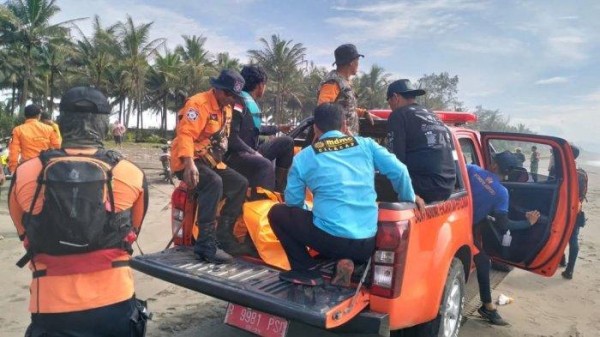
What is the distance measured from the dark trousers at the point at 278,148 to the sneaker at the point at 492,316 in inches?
96.2

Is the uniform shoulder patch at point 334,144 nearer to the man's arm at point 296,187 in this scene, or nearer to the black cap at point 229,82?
the man's arm at point 296,187

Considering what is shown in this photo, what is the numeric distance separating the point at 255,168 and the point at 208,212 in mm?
759

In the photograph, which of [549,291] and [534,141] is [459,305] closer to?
[534,141]

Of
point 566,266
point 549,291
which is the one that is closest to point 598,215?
point 566,266

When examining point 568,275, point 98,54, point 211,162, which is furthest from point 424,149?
point 98,54

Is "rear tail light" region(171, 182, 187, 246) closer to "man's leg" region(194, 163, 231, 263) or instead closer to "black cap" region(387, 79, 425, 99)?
"man's leg" region(194, 163, 231, 263)

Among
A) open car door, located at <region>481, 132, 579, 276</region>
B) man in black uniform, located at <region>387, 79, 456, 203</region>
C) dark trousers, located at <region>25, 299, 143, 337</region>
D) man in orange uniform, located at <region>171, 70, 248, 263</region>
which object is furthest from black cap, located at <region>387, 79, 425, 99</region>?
dark trousers, located at <region>25, 299, 143, 337</region>

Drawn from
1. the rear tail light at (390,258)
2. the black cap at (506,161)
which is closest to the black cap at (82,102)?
the rear tail light at (390,258)

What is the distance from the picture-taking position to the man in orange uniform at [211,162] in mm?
3527

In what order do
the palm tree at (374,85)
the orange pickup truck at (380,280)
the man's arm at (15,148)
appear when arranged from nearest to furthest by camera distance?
1. the orange pickup truck at (380,280)
2. the man's arm at (15,148)
3. the palm tree at (374,85)

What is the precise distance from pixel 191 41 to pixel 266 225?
45.1 metres

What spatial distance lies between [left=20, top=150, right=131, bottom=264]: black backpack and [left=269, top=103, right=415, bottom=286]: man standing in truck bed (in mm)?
1326

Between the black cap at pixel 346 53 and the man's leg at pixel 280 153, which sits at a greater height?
the black cap at pixel 346 53

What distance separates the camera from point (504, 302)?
533 centimetres
